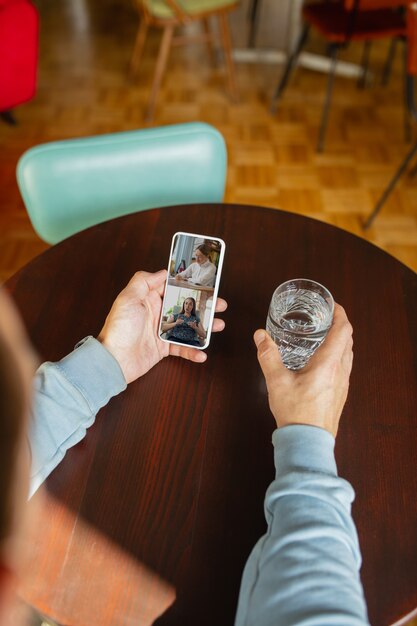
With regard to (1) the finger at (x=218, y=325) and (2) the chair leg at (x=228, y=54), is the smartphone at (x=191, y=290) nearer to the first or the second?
(1) the finger at (x=218, y=325)

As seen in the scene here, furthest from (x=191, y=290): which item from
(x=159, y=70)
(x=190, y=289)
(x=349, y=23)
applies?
(x=159, y=70)

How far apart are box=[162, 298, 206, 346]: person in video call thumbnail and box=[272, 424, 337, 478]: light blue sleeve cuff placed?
0.69ft

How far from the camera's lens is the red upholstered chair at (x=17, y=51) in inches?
72.3

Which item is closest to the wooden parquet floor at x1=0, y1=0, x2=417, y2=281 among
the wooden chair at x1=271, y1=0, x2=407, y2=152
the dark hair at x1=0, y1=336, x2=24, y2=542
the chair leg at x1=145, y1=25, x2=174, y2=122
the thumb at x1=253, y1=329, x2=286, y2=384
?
the chair leg at x1=145, y1=25, x2=174, y2=122

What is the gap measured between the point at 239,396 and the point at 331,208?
1.37m

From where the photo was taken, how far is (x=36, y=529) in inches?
22.5

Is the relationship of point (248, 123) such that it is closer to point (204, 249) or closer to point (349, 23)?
point (349, 23)

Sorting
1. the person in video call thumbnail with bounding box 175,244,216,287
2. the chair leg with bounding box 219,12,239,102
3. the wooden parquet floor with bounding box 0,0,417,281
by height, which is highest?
the person in video call thumbnail with bounding box 175,244,216,287

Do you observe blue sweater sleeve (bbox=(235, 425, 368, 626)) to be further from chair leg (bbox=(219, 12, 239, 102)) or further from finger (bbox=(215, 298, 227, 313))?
chair leg (bbox=(219, 12, 239, 102))

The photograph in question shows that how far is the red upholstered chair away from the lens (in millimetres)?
1836

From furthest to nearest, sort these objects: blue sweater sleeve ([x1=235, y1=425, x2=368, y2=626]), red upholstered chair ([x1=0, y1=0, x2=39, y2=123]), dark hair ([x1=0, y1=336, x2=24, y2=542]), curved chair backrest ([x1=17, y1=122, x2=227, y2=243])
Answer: red upholstered chair ([x1=0, y1=0, x2=39, y2=123]), curved chair backrest ([x1=17, y1=122, x2=227, y2=243]), blue sweater sleeve ([x1=235, y1=425, x2=368, y2=626]), dark hair ([x1=0, y1=336, x2=24, y2=542])

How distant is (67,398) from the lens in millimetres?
638

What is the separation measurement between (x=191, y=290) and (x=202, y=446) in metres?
0.23

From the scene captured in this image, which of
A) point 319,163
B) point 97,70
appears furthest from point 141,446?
point 97,70
